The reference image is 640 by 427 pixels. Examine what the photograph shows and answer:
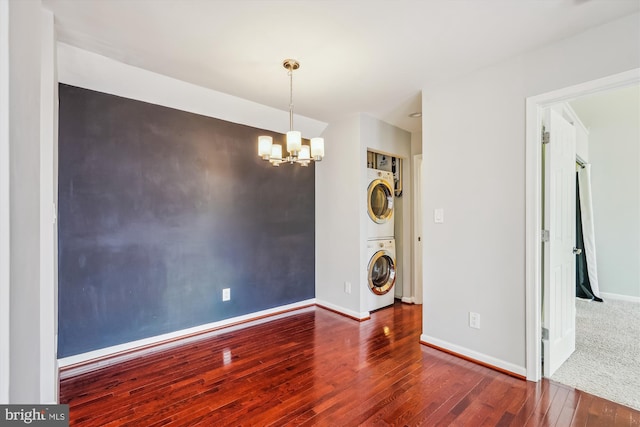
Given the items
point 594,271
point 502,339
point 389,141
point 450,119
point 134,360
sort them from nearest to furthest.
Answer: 1. point 502,339
2. point 134,360
3. point 450,119
4. point 389,141
5. point 594,271

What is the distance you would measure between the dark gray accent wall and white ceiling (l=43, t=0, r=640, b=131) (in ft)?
2.02

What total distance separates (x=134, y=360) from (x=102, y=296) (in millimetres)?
596

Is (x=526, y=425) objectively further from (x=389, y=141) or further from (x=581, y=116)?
(x=581, y=116)

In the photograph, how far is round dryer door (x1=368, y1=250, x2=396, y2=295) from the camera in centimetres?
359

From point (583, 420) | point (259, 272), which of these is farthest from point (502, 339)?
point (259, 272)

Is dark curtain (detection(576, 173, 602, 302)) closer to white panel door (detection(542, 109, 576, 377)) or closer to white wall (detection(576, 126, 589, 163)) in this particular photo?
white wall (detection(576, 126, 589, 163))

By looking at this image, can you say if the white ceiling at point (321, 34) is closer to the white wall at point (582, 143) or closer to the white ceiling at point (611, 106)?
the white wall at point (582, 143)

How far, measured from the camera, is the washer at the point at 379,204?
3.55m

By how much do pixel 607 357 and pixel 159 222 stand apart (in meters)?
4.01

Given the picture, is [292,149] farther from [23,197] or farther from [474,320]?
[474,320]

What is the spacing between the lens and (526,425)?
1630 mm

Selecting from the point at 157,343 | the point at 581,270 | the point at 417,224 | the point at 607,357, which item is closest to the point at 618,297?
the point at 581,270

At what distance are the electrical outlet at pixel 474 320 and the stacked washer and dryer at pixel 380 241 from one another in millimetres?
1267

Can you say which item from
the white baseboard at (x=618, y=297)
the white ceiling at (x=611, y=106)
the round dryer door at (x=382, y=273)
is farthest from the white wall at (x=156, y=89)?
the white baseboard at (x=618, y=297)
